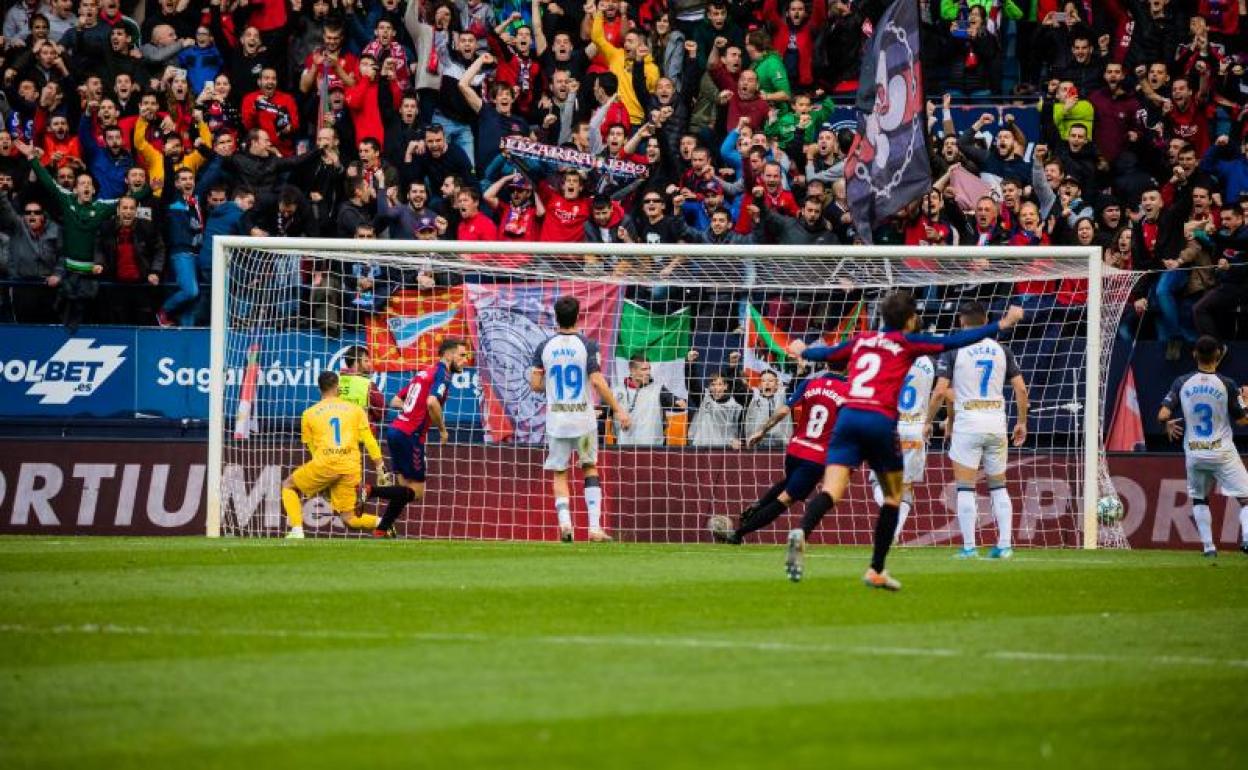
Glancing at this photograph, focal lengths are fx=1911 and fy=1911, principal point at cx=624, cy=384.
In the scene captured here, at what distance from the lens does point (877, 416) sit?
12453 millimetres

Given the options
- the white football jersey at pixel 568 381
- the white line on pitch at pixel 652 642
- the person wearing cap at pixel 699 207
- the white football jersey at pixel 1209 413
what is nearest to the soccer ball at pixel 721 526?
the white football jersey at pixel 568 381

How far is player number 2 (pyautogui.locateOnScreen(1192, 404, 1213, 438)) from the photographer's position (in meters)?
18.1

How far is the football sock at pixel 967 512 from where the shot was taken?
55.9ft

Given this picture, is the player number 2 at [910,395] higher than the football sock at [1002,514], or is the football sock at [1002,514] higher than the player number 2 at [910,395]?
the player number 2 at [910,395]

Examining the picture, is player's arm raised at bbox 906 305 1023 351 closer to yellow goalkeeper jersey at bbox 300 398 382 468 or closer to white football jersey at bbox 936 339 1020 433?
white football jersey at bbox 936 339 1020 433

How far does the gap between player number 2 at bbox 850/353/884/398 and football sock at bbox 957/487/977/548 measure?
481 cm

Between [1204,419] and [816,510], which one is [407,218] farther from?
[816,510]

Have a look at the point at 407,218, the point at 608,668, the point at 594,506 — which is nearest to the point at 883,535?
the point at 608,668

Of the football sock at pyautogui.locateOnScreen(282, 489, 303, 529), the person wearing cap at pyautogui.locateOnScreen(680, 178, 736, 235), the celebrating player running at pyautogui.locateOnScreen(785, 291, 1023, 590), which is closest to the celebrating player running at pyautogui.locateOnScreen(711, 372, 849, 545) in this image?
the celebrating player running at pyautogui.locateOnScreen(785, 291, 1023, 590)

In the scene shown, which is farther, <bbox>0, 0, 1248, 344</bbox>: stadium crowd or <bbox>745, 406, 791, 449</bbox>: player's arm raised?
<bbox>0, 0, 1248, 344</bbox>: stadium crowd

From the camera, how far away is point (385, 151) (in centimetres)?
2331

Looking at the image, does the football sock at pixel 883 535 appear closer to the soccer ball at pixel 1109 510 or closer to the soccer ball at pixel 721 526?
the soccer ball at pixel 721 526

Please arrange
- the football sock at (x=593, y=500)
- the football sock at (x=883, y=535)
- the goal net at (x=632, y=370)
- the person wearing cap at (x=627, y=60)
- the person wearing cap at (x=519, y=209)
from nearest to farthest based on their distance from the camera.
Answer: the football sock at (x=883, y=535) < the football sock at (x=593, y=500) < the goal net at (x=632, y=370) < the person wearing cap at (x=519, y=209) < the person wearing cap at (x=627, y=60)

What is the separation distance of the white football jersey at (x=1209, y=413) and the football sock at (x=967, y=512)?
2474 mm
